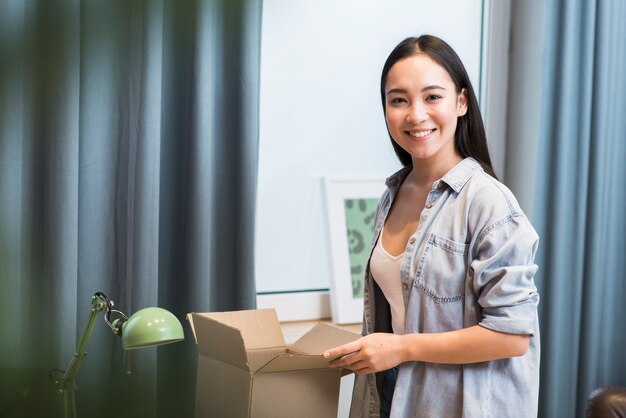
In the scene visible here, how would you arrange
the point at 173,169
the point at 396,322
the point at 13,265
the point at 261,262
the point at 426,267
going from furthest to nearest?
the point at 261,262, the point at 173,169, the point at 13,265, the point at 396,322, the point at 426,267

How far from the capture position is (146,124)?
6.37ft

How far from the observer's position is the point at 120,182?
195 cm

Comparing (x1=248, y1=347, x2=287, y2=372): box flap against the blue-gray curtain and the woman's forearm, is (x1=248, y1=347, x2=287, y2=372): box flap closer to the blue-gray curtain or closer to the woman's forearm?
the woman's forearm

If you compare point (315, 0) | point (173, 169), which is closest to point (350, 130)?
point (315, 0)

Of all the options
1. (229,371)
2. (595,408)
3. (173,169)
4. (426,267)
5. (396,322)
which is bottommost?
(595,408)

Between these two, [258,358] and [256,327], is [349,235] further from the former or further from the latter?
[258,358]

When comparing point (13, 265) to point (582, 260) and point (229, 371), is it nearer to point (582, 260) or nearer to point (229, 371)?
point (229, 371)

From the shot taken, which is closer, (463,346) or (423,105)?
(463,346)

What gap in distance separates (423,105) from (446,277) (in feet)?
1.10

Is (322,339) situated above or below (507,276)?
below

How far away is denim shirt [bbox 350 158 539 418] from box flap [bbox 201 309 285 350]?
0.34 meters

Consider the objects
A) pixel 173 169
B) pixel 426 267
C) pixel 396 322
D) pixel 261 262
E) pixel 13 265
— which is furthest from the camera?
pixel 261 262

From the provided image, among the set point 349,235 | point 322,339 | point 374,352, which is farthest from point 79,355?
point 349,235

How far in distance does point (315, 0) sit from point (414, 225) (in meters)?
1.13
